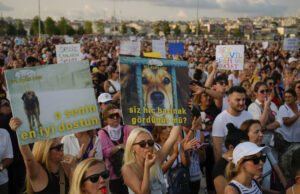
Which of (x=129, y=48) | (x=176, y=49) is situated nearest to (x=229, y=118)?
(x=129, y=48)

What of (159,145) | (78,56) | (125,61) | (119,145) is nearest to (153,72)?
(125,61)

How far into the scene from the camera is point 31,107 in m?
2.81

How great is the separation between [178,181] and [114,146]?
3.06ft

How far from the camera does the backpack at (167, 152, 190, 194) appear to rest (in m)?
3.33

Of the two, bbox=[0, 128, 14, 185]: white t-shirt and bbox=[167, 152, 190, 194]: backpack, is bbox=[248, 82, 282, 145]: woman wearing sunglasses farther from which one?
bbox=[0, 128, 14, 185]: white t-shirt

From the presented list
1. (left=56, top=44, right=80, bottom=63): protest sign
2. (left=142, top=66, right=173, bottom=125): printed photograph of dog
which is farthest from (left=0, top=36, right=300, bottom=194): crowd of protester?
(left=56, top=44, right=80, bottom=63): protest sign

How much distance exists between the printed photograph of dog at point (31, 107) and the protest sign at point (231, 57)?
6.11 m

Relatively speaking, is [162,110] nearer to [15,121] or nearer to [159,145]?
[159,145]

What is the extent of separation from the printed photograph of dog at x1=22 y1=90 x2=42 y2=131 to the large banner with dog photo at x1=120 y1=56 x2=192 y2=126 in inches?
30.1

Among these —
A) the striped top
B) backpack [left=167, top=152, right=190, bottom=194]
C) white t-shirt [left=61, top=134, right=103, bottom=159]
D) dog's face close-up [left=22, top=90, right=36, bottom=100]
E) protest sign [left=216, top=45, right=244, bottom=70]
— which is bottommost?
backpack [left=167, top=152, right=190, bottom=194]

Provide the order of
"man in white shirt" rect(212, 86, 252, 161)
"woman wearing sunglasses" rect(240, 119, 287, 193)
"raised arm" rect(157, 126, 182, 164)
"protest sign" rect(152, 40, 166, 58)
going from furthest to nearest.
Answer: "protest sign" rect(152, 40, 166, 58), "man in white shirt" rect(212, 86, 252, 161), "woman wearing sunglasses" rect(240, 119, 287, 193), "raised arm" rect(157, 126, 182, 164)

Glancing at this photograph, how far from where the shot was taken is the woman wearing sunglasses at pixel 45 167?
2798 mm

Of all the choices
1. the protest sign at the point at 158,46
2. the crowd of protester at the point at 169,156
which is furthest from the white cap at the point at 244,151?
the protest sign at the point at 158,46

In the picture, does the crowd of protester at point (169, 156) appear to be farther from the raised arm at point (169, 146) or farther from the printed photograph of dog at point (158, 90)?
the printed photograph of dog at point (158, 90)
